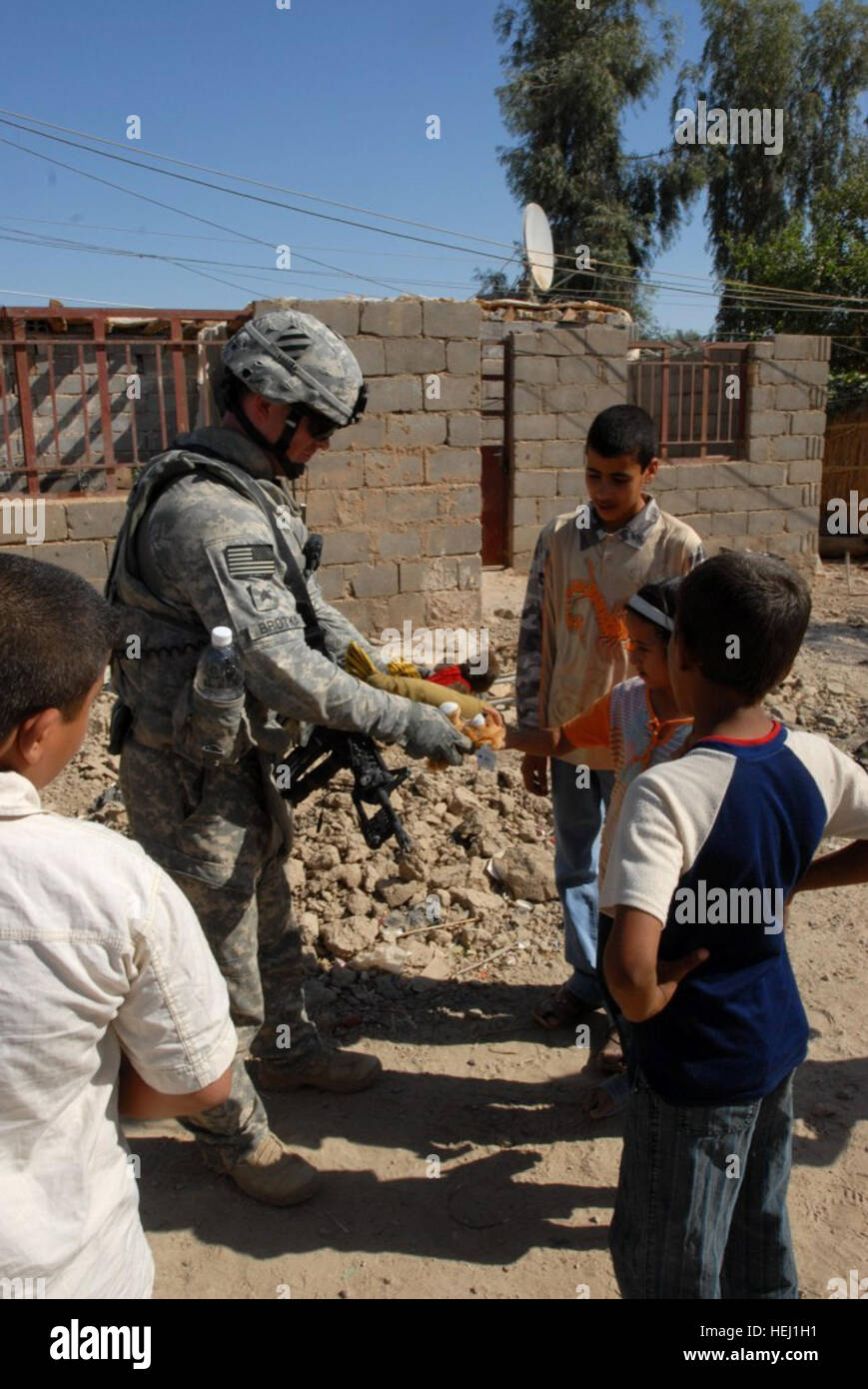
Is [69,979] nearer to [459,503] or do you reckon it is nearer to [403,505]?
[403,505]

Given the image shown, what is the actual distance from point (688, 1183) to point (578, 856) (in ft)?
5.17

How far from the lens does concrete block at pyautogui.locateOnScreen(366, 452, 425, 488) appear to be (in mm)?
7734

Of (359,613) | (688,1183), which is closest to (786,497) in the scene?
(359,613)

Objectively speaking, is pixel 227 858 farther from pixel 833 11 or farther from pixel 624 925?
pixel 833 11

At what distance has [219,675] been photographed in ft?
7.29

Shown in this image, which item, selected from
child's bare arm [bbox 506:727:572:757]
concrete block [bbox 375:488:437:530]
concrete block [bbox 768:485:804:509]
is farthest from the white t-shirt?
concrete block [bbox 768:485:804:509]

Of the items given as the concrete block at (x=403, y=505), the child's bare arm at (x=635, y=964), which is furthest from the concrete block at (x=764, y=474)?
the child's bare arm at (x=635, y=964)

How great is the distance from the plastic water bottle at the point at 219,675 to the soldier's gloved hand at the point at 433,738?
49 cm

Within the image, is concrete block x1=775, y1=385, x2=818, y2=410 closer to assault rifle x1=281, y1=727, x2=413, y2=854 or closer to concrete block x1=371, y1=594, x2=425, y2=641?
concrete block x1=371, y1=594, x2=425, y2=641

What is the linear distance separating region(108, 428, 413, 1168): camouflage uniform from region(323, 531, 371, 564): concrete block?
5105mm

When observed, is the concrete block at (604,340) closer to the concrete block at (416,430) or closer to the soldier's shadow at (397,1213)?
the concrete block at (416,430)

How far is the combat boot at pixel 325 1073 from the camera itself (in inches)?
117

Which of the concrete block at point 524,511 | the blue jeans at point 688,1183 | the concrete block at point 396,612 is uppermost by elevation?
the concrete block at point 524,511

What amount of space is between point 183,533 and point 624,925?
1363 mm
